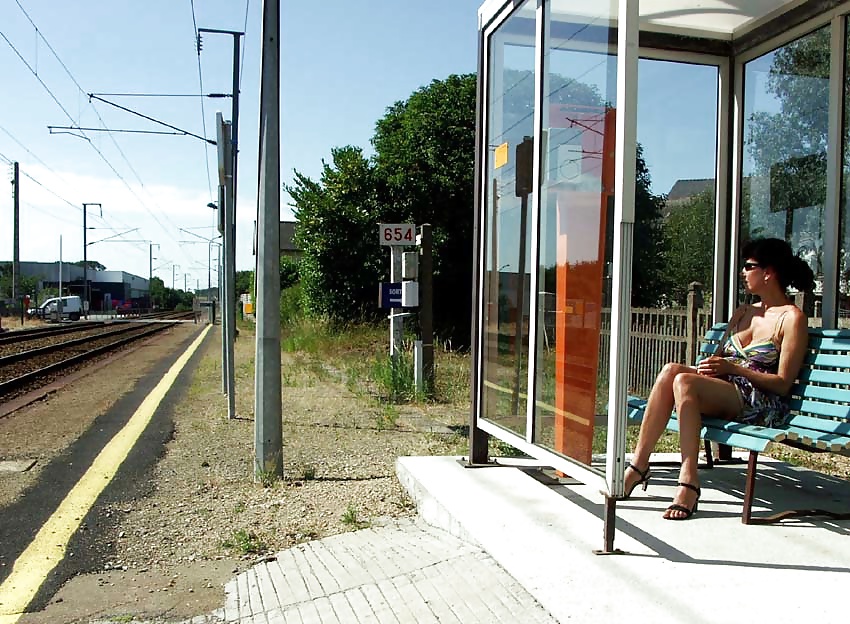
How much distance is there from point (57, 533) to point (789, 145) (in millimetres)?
5266

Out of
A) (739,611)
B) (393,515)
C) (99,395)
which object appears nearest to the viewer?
(739,611)

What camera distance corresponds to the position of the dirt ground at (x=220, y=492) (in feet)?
14.3

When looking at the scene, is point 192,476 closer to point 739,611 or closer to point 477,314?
point 477,314

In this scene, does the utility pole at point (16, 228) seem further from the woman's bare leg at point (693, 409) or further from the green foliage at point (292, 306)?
the woman's bare leg at point (693, 409)

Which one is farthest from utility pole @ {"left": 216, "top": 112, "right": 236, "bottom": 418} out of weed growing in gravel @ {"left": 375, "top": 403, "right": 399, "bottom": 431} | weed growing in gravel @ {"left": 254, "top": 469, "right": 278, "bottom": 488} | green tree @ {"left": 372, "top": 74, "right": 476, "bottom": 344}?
green tree @ {"left": 372, "top": 74, "right": 476, "bottom": 344}

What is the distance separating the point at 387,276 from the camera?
23.7 m

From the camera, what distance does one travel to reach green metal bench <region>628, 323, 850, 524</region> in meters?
3.80

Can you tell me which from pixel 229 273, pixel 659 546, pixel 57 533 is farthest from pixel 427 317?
pixel 659 546

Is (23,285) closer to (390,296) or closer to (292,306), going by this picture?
(292,306)

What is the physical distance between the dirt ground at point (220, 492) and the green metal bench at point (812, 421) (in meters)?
2.20

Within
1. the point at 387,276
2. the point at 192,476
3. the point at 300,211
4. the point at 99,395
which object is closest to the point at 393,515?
the point at 192,476

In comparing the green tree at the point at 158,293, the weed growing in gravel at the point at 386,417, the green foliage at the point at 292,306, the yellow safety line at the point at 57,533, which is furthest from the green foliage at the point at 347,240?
the green tree at the point at 158,293

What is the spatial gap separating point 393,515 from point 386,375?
6.64 meters

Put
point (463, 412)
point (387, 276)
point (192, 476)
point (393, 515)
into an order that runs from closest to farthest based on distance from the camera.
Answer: point (393, 515), point (192, 476), point (463, 412), point (387, 276)
